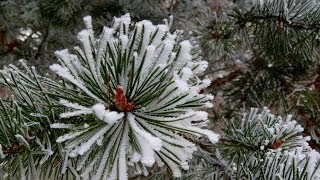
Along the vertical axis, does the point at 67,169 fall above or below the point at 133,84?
below

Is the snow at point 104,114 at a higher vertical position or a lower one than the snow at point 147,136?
higher

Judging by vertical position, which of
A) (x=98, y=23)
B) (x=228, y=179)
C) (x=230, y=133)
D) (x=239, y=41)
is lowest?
(x=228, y=179)

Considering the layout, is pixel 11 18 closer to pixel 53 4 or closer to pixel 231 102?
pixel 53 4

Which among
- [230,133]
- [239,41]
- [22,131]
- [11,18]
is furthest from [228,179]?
[11,18]

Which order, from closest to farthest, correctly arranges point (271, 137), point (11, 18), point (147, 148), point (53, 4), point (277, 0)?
point (147, 148) → point (271, 137) → point (277, 0) → point (53, 4) → point (11, 18)

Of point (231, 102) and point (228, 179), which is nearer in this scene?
point (228, 179)

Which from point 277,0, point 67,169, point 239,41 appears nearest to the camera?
point 67,169

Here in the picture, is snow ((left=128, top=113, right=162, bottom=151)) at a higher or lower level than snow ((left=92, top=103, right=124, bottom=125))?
lower
